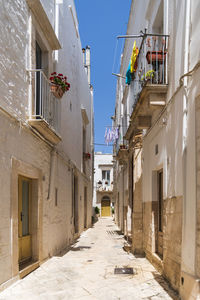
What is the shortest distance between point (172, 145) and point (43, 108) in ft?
10.1

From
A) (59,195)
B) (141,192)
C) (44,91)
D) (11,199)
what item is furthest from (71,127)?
(11,199)

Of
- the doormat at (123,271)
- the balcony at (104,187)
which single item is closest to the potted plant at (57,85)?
the doormat at (123,271)

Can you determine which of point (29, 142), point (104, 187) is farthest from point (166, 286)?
point (104, 187)

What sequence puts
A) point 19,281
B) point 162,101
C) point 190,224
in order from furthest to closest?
point 162,101 < point 19,281 < point 190,224

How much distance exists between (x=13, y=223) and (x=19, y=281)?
1.02m

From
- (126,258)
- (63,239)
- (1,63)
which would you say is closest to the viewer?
(1,63)

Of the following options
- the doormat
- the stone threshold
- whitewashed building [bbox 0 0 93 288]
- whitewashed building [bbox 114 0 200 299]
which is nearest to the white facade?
whitewashed building [bbox 0 0 93 288]

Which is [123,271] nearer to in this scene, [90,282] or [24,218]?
[90,282]

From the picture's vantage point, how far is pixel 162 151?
6.95 meters

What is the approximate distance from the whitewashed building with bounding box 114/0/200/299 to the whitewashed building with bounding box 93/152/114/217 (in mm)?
28298

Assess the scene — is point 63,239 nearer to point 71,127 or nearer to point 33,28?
point 71,127

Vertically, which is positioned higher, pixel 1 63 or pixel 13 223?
pixel 1 63

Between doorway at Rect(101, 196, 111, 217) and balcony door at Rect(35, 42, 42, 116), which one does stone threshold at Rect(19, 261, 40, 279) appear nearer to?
balcony door at Rect(35, 42, 42, 116)

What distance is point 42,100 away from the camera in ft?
23.9
